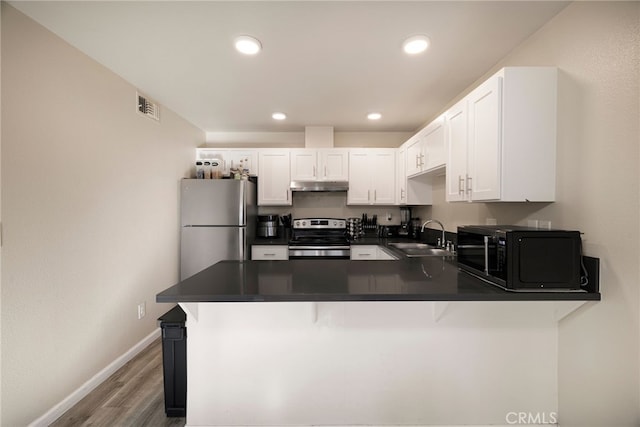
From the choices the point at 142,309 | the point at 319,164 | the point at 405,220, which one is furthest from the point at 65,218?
the point at 405,220

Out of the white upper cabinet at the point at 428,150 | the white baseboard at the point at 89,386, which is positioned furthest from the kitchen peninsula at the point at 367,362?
the white upper cabinet at the point at 428,150

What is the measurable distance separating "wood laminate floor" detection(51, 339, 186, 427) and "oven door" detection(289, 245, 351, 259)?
171cm

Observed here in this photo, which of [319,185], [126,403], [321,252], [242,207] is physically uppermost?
[319,185]

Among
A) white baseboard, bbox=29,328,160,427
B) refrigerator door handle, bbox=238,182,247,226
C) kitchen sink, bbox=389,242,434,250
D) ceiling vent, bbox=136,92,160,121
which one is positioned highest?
ceiling vent, bbox=136,92,160,121

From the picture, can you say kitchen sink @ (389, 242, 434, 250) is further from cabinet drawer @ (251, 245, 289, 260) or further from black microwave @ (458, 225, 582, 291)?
black microwave @ (458, 225, 582, 291)

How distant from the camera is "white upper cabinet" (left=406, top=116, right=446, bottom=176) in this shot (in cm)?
227

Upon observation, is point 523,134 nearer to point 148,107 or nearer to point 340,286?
point 340,286

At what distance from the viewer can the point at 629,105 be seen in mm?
1191

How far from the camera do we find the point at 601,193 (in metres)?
1.30

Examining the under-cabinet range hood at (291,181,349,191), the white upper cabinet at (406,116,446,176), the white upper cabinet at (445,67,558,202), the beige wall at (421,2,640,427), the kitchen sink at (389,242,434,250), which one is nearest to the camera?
the beige wall at (421,2,640,427)

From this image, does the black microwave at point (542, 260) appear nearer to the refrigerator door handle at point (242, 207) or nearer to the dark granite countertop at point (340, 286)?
the dark granite countertop at point (340, 286)

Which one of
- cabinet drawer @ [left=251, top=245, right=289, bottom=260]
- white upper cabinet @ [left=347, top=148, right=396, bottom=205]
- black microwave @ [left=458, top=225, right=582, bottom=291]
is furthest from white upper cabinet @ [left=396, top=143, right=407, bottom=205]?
black microwave @ [left=458, top=225, right=582, bottom=291]

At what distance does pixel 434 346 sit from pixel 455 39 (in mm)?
1927

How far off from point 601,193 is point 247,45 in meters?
2.16
